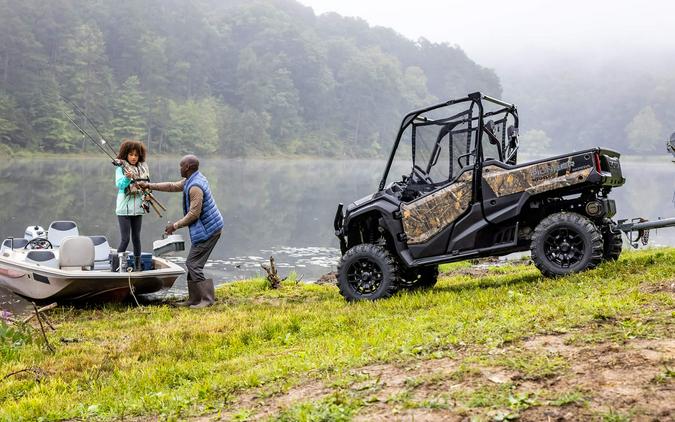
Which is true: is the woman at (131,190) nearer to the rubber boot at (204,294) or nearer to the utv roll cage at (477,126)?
the rubber boot at (204,294)

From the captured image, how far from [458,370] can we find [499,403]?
0.64 metres

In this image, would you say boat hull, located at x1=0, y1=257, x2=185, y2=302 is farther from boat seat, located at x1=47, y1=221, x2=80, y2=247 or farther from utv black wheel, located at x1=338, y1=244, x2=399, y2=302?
utv black wheel, located at x1=338, y1=244, x2=399, y2=302

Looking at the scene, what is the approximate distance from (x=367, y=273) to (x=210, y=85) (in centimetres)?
10724

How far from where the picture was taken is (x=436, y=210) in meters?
8.44

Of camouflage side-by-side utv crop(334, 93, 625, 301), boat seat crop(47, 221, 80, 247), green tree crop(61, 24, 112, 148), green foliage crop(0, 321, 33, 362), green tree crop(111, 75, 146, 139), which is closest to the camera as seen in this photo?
green foliage crop(0, 321, 33, 362)

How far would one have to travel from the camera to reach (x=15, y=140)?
214ft

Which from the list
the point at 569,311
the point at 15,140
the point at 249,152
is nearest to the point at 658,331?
the point at 569,311

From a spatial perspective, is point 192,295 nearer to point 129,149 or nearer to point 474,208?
point 129,149

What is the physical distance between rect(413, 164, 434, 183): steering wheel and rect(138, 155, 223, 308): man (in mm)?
3051

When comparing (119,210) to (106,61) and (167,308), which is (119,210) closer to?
(167,308)

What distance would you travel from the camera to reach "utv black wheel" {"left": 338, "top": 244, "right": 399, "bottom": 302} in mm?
8523

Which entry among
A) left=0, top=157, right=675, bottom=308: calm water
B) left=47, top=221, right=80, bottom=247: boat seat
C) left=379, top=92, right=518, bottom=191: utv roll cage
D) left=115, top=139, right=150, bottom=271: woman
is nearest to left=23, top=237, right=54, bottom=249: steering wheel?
left=47, top=221, right=80, bottom=247: boat seat

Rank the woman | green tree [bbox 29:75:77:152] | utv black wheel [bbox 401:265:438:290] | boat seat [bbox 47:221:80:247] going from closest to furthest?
utv black wheel [bbox 401:265:438:290] → the woman → boat seat [bbox 47:221:80:247] → green tree [bbox 29:75:77:152]

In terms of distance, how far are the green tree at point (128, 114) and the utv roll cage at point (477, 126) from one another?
73860 mm
